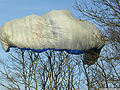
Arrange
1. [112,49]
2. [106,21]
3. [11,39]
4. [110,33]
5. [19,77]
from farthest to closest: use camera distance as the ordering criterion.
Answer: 1. [19,77]
2. [112,49]
3. [11,39]
4. [110,33]
5. [106,21]

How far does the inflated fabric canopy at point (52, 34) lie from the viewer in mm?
13438

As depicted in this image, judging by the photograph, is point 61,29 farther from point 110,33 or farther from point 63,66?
point 63,66

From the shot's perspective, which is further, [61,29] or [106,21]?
[61,29]

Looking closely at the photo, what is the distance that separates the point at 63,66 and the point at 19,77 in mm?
3508

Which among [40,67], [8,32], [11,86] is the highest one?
[8,32]

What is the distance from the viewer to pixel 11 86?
69.4ft

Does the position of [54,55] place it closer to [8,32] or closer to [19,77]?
[19,77]

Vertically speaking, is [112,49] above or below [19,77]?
above

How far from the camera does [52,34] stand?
1352 centimetres

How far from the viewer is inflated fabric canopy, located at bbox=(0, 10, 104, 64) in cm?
1344

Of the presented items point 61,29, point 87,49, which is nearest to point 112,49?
point 87,49

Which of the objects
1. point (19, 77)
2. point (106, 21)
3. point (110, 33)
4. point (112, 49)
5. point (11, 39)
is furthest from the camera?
point (19, 77)

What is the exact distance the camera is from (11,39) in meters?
13.9

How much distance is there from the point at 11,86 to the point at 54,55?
4.00 meters
